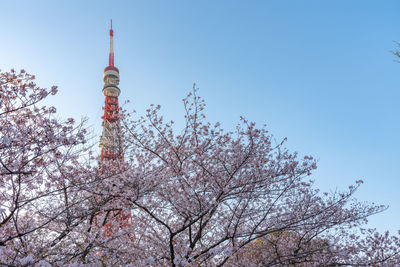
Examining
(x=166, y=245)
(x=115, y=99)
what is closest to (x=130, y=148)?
(x=166, y=245)

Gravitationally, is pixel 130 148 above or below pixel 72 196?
above

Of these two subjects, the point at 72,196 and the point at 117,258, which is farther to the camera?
the point at 72,196

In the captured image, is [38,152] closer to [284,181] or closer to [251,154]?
[251,154]

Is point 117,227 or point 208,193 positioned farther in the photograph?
point 117,227

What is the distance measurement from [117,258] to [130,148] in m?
2.91

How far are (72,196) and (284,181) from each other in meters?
5.22

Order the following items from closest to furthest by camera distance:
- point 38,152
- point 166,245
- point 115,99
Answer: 1. point 38,152
2. point 166,245
3. point 115,99

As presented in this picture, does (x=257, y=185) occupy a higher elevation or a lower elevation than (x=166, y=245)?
higher

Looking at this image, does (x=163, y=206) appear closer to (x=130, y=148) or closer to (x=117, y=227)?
(x=117, y=227)

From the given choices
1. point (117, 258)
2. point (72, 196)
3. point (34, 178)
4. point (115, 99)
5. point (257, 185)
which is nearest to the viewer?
point (34, 178)

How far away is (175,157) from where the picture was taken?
699cm

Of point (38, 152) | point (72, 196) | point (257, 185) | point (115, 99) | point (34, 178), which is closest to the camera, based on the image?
point (38, 152)

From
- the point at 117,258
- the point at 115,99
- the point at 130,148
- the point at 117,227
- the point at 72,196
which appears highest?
the point at 115,99

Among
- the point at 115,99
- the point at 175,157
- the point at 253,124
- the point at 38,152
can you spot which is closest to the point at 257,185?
the point at 253,124
